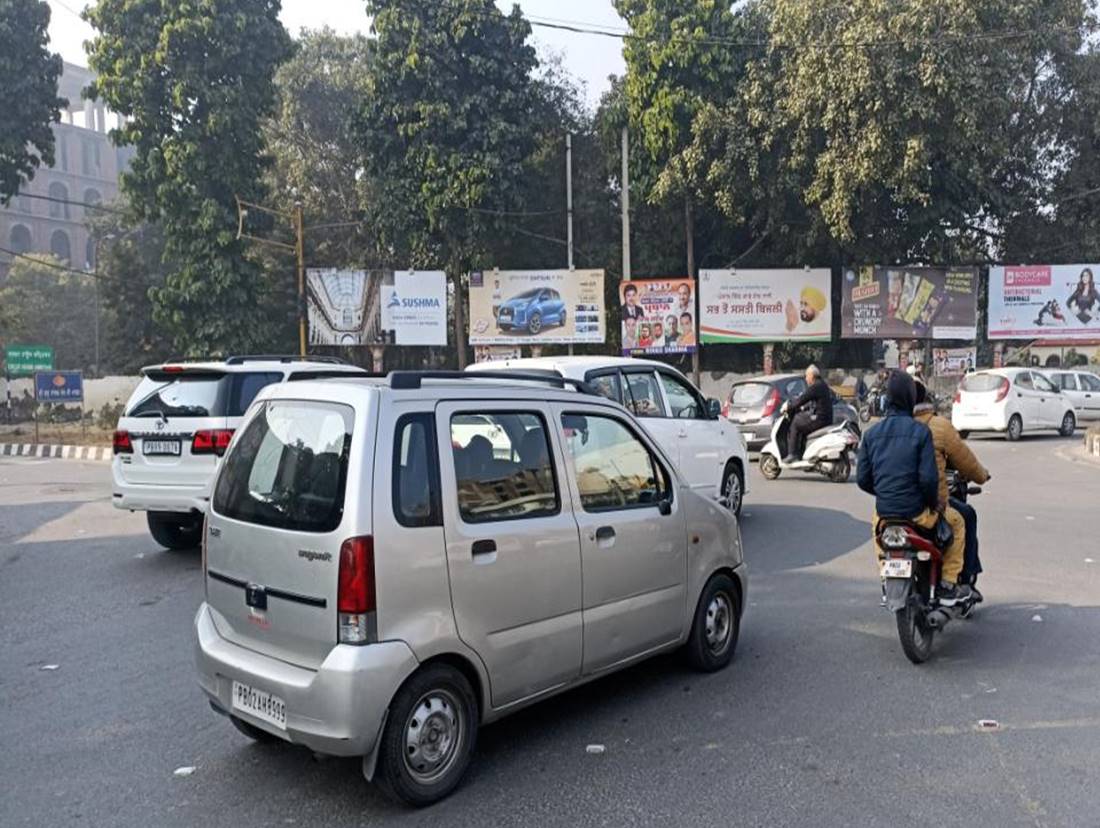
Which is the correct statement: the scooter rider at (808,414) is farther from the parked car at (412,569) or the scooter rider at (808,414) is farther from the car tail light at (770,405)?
the parked car at (412,569)

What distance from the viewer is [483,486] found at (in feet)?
13.1

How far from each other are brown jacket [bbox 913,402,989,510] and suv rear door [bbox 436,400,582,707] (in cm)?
256

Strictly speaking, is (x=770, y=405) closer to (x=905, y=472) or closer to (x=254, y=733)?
(x=905, y=472)


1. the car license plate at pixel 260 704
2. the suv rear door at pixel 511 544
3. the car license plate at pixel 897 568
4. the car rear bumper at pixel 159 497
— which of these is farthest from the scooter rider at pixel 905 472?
the car rear bumper at pixel 159 497

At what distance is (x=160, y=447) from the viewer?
850 cm

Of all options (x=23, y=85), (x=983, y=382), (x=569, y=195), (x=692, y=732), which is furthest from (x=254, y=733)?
(x=23, y=85)

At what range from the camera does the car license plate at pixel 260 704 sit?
12.0ft

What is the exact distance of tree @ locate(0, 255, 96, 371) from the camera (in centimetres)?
5062

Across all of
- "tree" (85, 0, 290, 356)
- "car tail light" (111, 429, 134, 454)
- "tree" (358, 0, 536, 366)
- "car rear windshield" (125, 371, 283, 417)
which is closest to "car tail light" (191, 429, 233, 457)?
"car rear windshield" (125, 371, 283, 417)

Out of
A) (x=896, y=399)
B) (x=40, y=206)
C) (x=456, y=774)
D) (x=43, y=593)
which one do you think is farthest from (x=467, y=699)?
(x=40, y=206)

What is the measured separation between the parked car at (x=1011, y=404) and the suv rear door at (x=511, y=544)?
1779 centimetres

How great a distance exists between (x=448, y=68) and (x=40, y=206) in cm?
8126

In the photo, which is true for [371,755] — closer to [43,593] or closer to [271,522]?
[271,522]

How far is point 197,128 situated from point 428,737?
25.2 meters
